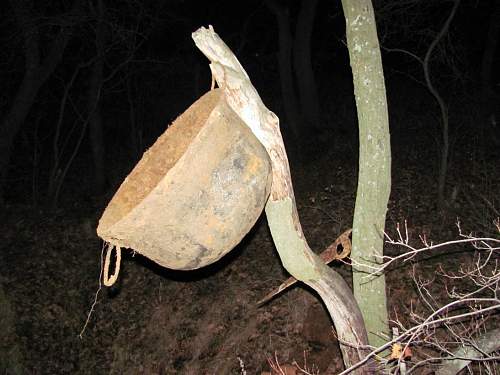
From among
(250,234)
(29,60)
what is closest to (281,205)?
(250,234)

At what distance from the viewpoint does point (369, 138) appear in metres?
3.10

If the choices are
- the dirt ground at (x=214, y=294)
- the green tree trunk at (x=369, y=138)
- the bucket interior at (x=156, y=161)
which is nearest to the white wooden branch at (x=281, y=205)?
the green tree trunk at (x=369, y=138)

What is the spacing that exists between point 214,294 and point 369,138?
14.5 ft

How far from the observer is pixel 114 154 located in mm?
17000

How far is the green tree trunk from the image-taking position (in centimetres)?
304

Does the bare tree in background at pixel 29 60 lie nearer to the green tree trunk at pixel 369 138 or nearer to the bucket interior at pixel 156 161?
the bucket interior at pixel 156 161

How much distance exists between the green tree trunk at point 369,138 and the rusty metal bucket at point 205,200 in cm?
91

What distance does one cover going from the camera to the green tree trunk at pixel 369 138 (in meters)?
3.04

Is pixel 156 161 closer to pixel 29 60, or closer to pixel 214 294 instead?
pixel 214 294

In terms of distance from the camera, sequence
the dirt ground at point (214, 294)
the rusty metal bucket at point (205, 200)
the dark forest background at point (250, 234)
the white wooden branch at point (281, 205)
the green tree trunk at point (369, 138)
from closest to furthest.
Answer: the rusty metal bucket at point (205, 200)
the white wooden branch at point (281, 205)
the green tree trunk at point (369, 138)
the dirt ground at point (214, 294)
the dark forest background at point (250, 234)

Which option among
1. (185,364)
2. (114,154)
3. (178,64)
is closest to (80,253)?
(185,364)

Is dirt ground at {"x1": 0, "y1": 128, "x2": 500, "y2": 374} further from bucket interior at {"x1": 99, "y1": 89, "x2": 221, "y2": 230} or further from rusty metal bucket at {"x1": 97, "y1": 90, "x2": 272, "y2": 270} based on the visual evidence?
rusty metal bucket at {"x1": 97, "y1": 90, "x2": 272, "y2": 270}

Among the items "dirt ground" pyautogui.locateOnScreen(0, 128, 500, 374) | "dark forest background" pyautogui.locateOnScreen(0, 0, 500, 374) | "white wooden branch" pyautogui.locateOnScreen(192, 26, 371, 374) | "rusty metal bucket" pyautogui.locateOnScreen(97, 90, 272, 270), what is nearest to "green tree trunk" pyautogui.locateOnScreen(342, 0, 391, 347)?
"white wooden branch" pyautogui.locateOnScreen(192, 26, 371, 374)

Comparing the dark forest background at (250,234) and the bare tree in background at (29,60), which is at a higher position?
the bare tree in background at (29,60)
